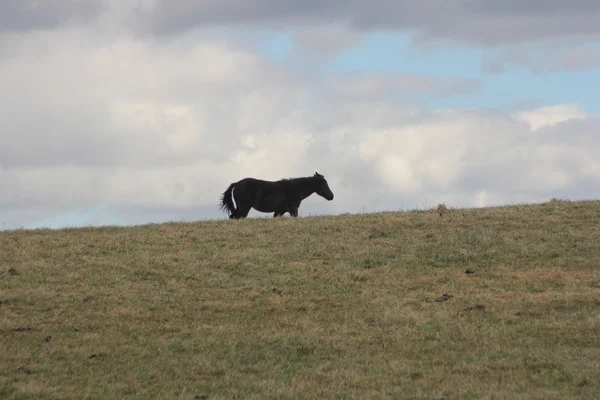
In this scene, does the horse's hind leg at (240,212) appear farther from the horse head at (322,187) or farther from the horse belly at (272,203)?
the horse head at (322,187)

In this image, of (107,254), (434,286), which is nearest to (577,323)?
(434,286)

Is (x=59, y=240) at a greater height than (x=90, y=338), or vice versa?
(x=59, y=240)

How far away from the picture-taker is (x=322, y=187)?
33.7 m

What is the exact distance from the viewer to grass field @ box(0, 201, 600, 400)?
1209 centimetres

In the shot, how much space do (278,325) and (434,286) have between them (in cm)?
450

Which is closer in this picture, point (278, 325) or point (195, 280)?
point (278, 325)

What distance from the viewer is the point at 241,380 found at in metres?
12.3

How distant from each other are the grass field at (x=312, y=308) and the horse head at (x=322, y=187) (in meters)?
6.30

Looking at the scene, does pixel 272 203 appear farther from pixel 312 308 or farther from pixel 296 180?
pixel 312 308

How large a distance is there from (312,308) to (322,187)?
16.6 metres

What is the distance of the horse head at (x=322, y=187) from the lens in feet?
110

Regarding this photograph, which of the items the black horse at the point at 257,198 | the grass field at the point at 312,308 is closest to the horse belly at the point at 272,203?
the black horse at the point at 257,198

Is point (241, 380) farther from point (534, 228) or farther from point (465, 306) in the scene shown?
point (534, 228)

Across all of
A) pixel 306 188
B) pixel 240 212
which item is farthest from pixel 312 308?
pixel 306 188
